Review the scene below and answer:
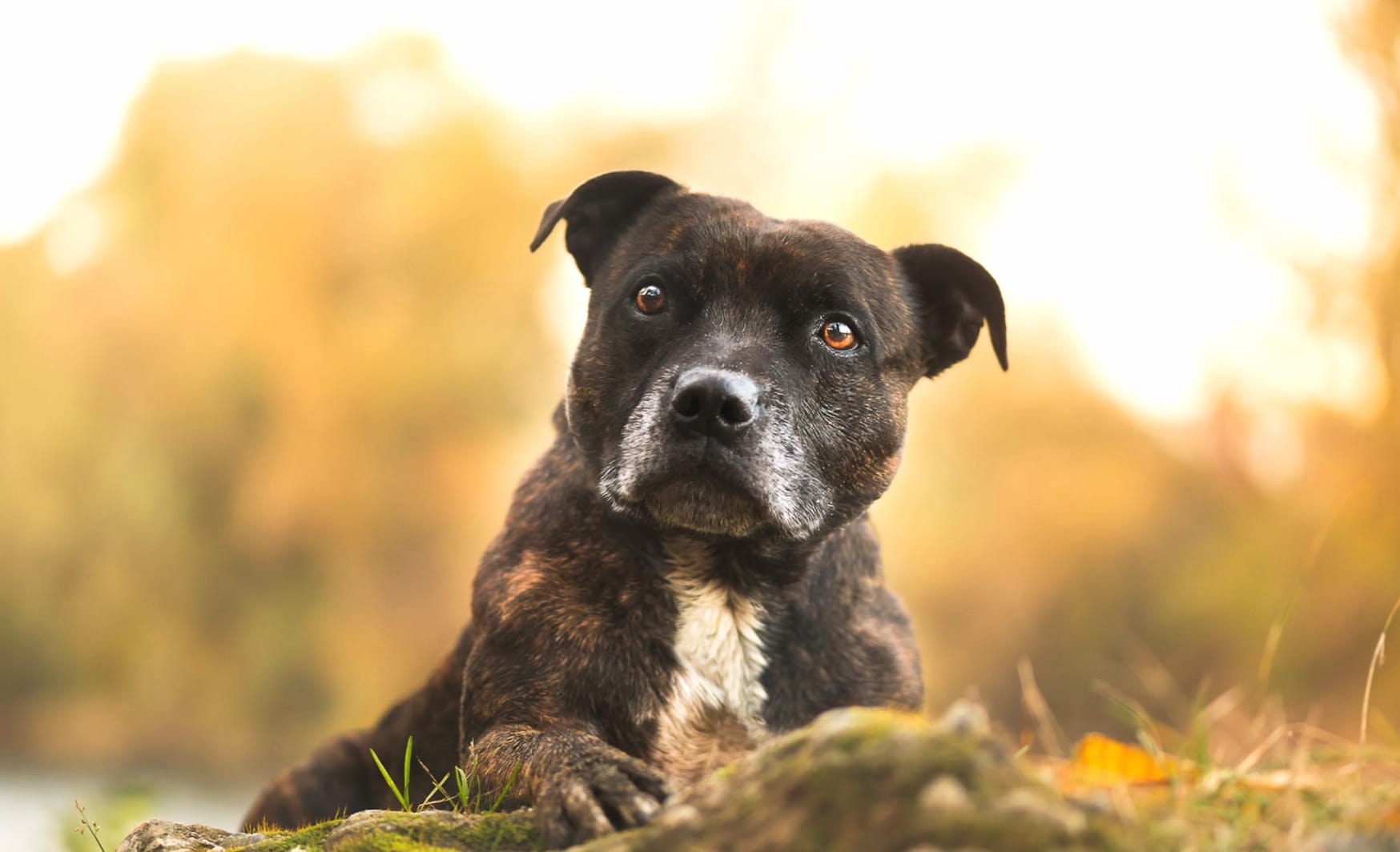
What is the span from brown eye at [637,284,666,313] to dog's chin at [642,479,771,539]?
2.33 ft

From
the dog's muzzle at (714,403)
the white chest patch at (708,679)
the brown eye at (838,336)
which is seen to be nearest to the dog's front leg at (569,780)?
the white chest patch at (708,679)

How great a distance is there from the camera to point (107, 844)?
22.7ft

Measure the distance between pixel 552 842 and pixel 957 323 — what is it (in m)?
2.77

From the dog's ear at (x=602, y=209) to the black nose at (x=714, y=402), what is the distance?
3.59 ft

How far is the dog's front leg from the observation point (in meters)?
3.17

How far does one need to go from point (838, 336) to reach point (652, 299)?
0.66 m

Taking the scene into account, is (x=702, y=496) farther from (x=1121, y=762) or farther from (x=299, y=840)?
(x=1121, y=762)

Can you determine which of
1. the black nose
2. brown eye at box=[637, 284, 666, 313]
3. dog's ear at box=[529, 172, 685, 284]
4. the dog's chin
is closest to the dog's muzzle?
the black nose

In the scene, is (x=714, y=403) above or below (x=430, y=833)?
above

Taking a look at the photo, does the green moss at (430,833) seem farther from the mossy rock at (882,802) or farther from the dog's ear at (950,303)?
the dog's ear at (950,303)

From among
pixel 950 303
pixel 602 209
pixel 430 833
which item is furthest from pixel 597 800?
pixel 950 303

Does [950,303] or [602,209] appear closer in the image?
[602,209]

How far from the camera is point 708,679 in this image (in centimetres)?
421

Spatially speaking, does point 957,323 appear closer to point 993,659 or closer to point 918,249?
point 918,249
